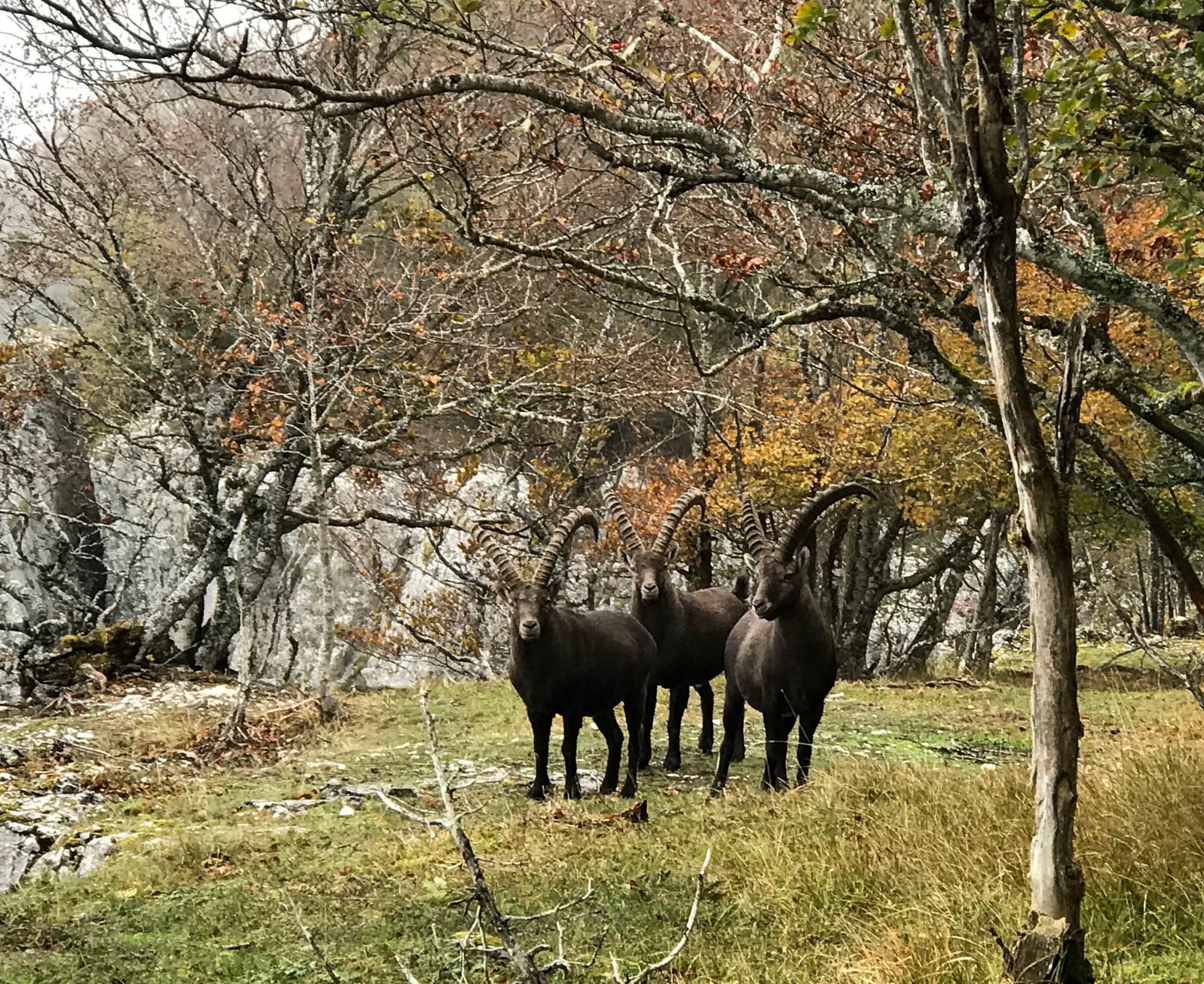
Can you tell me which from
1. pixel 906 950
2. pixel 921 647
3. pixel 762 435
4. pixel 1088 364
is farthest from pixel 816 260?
pixel 906 950

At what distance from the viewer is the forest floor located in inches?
214

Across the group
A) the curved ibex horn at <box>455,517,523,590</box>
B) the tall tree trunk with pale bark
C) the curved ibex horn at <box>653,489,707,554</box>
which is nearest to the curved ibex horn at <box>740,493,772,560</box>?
the curved ibex horn at <box>653,489,707,554</box>

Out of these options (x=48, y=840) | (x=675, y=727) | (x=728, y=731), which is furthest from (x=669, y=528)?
(x=48, y=840)

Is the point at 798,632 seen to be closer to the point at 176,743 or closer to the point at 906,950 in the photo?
the point at 906,950

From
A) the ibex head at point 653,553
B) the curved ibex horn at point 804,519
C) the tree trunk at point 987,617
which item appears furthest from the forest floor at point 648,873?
the tree trunk at point 987,617

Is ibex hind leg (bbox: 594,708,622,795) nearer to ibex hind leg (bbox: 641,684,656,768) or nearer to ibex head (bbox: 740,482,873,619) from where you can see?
ibex hind leg (bbox: 641,684,656,768)

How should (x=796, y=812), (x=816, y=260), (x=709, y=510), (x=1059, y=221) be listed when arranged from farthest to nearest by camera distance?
(x=709, y=510), (x=816, y=260), (x=1059, y=221), (x=796, y=812)

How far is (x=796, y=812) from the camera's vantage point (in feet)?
26.2

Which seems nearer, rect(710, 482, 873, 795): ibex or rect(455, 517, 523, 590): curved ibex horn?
rect(710, 482, 873, 795): ibex

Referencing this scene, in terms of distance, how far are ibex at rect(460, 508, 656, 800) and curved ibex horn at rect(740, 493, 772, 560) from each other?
1.57m

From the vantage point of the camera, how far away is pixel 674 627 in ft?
41.5

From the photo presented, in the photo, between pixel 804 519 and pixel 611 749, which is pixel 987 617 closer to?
pixel 804 519

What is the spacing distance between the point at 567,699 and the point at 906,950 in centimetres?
554

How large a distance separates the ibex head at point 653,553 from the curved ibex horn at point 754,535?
3.95 ft
